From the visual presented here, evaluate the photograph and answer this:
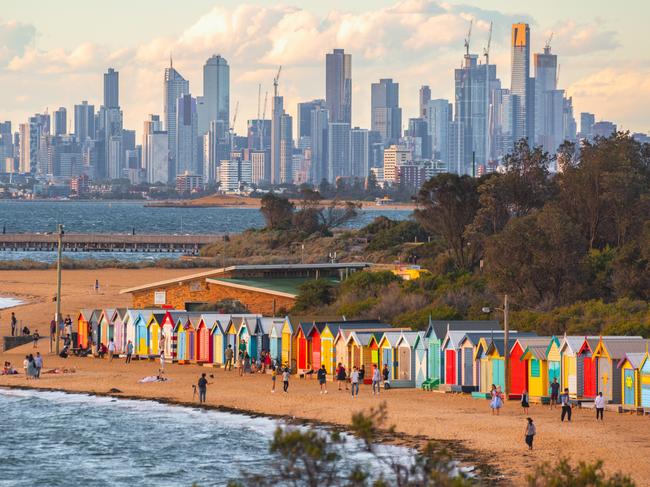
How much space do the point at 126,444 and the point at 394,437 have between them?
6.55m

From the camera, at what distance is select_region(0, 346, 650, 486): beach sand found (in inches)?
1159

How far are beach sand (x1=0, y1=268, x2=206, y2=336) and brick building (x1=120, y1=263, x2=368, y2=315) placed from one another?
368 cm

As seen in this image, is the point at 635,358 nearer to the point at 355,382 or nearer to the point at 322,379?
the point at 355,382

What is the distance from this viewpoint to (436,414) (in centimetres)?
3544

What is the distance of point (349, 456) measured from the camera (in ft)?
100

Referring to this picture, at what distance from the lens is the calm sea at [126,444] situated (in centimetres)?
3052

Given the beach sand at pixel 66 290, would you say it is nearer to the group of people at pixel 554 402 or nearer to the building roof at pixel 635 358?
the group of people at pixel 554 402

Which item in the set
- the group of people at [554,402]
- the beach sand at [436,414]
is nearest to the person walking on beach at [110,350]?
the beach sand at [436,414]

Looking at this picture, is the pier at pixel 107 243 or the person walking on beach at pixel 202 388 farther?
the pier at pixel 107 243

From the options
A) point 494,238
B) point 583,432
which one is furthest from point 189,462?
point 494,238

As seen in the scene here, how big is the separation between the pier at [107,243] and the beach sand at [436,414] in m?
87.2

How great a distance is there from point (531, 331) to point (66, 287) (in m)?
41.6

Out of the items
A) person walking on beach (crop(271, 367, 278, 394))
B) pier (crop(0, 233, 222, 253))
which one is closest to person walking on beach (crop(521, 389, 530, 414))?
person walking on beach (crop(271, 367, 278, 394))

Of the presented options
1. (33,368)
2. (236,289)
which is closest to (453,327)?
(33,368)
